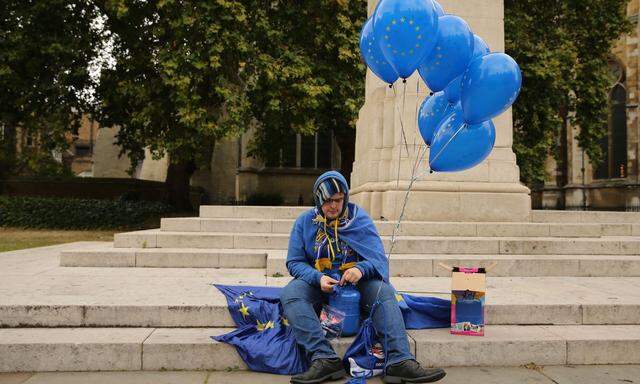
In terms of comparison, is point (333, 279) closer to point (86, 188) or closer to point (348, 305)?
point (348, 305)

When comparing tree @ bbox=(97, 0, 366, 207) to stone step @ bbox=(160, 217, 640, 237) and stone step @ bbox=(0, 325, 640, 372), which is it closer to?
stone step @ bbox=(160, 217, 640, 237)

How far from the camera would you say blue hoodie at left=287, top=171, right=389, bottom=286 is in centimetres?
412

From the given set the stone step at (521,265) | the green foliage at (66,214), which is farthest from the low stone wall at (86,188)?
the stone step at (521,265)

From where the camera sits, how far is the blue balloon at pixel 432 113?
5.33 m

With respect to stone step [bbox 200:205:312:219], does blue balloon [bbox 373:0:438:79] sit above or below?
above

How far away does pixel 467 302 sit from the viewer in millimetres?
4230

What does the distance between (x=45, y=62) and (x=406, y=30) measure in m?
14.8

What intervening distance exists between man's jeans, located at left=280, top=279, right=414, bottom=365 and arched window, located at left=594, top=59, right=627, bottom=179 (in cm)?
2981

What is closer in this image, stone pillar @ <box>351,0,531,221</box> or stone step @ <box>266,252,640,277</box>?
stone step @ <box>266,252,640,277</box>

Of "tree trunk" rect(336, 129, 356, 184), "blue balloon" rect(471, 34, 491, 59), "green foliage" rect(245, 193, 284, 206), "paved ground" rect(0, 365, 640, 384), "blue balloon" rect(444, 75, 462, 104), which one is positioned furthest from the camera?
"green foliage" rect(245, 193, 284, 206)

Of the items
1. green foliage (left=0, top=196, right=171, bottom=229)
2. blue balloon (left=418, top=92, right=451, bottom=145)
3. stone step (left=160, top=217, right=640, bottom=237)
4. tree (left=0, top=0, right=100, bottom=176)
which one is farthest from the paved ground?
green foliage (left=0, top=196, right=171, bottom=229)

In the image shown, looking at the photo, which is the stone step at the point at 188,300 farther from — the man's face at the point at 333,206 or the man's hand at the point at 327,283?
the man's face at the point at 333,206

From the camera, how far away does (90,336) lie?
4.17 meters

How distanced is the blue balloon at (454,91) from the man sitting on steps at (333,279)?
1637 mm
